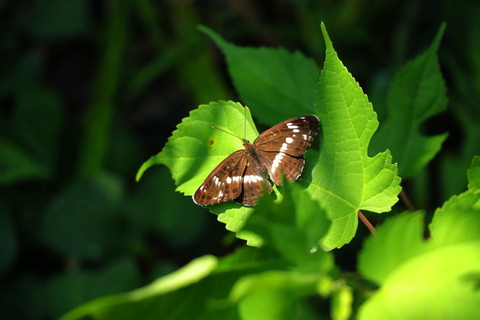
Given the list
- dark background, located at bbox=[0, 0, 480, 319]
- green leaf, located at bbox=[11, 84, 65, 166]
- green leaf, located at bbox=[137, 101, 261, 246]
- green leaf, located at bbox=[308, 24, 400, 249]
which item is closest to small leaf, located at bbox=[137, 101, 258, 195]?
green leaf, located at bbox=[137, 101, 261, 246]

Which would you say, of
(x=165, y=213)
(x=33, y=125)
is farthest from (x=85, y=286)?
(x=33, y=125)

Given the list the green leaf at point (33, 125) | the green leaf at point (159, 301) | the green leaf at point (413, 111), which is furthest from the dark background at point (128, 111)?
the green leaf at point (159, 301)

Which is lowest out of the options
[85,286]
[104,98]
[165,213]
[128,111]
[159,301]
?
[85,286]

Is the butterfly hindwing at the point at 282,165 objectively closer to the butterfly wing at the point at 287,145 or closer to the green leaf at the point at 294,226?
the butterfly wing at the point at 287,145

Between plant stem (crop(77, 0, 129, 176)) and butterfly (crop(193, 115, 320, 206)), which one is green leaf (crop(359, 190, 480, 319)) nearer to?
butterfly (crop(193, 115, 320, 206))

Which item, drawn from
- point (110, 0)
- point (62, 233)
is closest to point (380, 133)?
point (62, 233)

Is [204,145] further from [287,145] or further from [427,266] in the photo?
[427,266]
